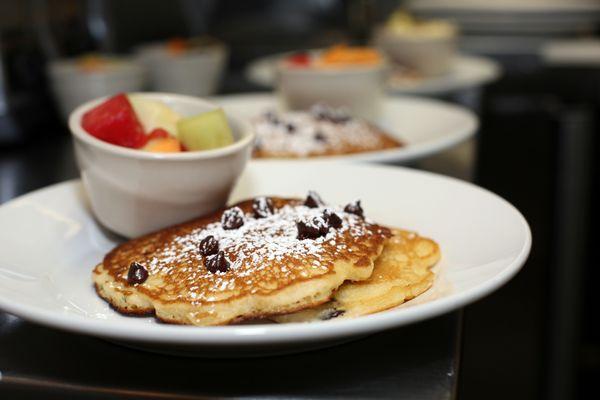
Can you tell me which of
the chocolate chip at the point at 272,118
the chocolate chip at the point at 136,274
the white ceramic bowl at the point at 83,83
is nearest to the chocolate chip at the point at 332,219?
the chocolate chip at the point at 136,274

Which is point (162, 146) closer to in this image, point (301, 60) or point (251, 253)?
point (251, 253)

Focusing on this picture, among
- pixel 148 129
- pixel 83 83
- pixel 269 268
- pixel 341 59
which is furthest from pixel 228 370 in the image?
pixel 83 83

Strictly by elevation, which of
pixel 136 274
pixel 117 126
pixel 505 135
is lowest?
pixel 505 135

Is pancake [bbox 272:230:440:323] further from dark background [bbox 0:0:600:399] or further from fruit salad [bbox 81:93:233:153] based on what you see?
dark background [bbox 0:0:600:399]

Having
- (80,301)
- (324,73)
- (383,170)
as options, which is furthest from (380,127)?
(80,301)

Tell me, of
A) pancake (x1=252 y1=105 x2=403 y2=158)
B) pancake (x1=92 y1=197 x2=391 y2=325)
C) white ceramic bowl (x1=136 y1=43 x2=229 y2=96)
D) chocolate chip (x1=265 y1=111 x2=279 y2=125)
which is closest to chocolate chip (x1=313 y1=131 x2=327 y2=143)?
pancake (x1=252 y1=105 x2=403 y2=158)

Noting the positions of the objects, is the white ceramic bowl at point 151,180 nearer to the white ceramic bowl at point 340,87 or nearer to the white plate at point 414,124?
the white plate at point 414,124

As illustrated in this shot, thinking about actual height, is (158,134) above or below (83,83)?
above
